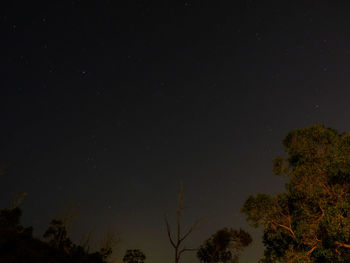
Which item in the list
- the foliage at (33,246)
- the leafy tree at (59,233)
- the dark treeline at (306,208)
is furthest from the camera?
the leafy tree at (59,233)

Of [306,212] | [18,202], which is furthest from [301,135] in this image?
[18,202]

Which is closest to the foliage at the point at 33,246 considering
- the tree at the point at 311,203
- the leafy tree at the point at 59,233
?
the leafy tree at the point at 59,233

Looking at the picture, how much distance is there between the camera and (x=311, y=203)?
16.1 m

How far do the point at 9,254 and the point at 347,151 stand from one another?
22470 mm

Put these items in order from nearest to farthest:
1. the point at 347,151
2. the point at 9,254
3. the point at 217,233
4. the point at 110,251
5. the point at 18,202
Result: the point at 347,151 → the point at 9,254 → the point at 18,202 → the point at 110,251 → the point at 217,233

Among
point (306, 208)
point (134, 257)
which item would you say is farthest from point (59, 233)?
point (306, 208)

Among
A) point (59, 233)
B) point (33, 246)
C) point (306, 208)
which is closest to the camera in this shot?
point (306, 208)

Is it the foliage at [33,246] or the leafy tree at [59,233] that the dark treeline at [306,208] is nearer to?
the foliage at [33,246]

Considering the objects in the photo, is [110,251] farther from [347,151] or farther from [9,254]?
[347,151]

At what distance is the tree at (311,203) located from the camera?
14234mm

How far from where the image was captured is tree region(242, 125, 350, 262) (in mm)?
14234

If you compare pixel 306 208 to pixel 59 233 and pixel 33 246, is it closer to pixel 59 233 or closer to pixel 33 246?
pixel 33 246

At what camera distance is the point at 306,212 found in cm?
1550

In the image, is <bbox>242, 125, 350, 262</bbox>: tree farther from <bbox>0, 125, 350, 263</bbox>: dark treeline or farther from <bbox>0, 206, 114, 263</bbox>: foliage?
<bbox>0, 206, 114, 263</bbox>: foliage
